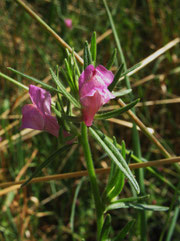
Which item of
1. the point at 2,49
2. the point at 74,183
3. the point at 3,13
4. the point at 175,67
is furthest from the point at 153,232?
the point at 3,13

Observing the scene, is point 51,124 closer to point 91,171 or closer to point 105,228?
point 91,171

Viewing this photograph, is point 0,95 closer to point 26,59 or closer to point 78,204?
point 26,59

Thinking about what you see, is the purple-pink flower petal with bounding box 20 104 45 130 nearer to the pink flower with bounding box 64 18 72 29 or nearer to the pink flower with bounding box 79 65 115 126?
the pink flower with bounding box 79 65 115 126

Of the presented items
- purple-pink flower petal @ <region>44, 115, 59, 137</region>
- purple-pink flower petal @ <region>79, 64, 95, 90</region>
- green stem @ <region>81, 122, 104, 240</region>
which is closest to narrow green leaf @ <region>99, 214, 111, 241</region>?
green stem @ <region>81, 122, 104, 240</region>

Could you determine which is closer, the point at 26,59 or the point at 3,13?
the point at 26,59

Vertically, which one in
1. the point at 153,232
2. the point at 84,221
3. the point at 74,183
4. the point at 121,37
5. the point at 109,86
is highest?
the point at 121,37

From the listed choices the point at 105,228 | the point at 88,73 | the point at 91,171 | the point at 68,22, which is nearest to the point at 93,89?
the point at 88,73

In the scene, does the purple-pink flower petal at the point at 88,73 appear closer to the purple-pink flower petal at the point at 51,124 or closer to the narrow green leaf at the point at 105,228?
the purple-pink flower petal at the point at 51,124
